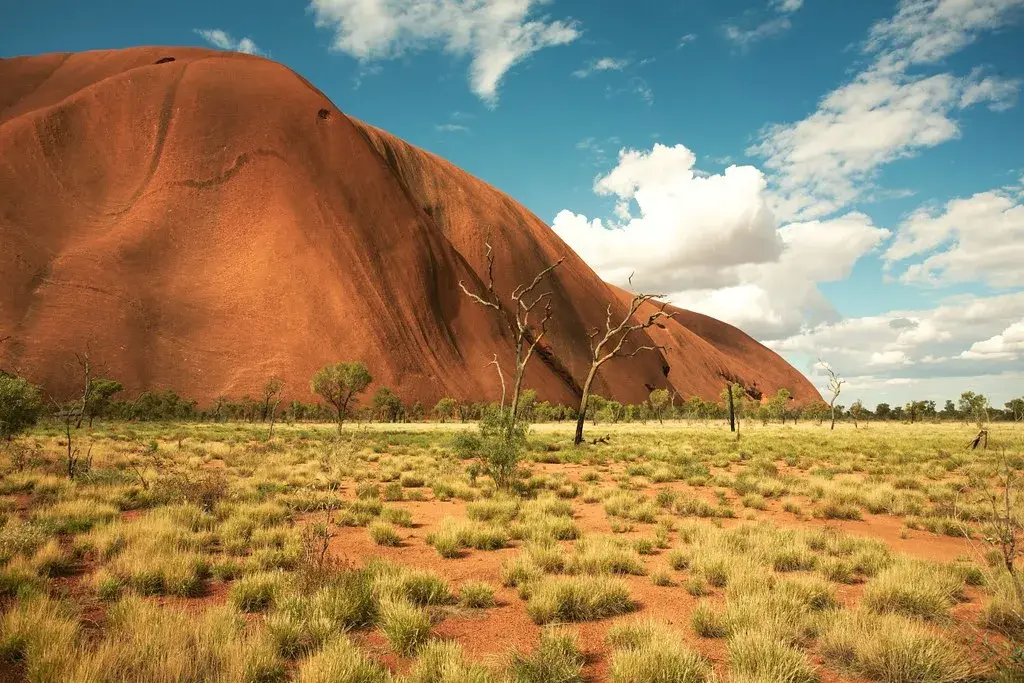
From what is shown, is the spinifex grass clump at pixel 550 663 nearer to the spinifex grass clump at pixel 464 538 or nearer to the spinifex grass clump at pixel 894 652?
the spinifex grass clump at pixel 894 652

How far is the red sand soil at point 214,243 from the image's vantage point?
207 feet

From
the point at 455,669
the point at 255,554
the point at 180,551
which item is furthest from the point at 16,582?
the point at 455,669

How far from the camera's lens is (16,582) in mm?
5633

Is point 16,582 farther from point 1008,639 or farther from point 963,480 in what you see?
→ point 963,480

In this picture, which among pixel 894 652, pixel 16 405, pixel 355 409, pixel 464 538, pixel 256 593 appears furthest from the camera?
pixel 355 409

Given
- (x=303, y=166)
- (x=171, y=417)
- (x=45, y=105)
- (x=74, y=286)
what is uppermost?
(x=45, y=105)

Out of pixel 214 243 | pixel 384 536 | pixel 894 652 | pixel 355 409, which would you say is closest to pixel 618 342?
pixel 384 536

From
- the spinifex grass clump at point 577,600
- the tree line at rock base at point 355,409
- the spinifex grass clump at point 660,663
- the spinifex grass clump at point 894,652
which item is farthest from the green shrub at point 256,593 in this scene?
the tree line at rock base at point 355,409

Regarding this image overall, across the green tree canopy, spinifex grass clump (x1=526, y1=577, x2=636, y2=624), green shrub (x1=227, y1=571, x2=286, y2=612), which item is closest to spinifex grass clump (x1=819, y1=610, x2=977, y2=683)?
spinifex grass clump (x1=526, y1=577, x2=636, y2=624)

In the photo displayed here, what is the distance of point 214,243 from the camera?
245 ft

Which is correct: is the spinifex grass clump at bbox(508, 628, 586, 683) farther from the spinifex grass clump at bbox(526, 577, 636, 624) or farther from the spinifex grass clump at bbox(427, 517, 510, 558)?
the spinifex grass clump at bbox(427, 517, 510, 558)

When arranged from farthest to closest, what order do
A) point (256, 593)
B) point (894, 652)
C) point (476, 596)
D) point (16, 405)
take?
point (16, 405)
point (476, 596)
point (256, 593)
point (894, 652)

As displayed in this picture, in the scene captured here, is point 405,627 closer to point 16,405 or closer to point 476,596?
point 476,596

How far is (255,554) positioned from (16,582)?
2414 millimetres
